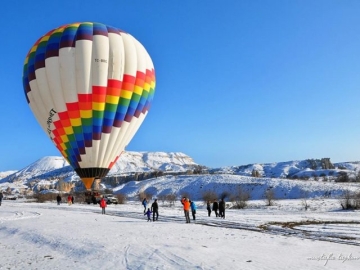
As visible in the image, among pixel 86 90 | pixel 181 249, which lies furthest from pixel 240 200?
pixel 181 249

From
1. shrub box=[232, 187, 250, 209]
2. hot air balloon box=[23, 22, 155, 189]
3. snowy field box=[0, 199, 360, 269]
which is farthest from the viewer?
shrub box=[232, 187, 250, 209]

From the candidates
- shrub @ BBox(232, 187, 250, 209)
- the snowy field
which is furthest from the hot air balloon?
shrub @ BBox(232, 187, 250, 209)

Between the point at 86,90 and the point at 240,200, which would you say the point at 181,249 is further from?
the point at 240,200

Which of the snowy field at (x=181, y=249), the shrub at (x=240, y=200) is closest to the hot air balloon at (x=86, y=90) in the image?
the snowy field at (x=181, y=249)

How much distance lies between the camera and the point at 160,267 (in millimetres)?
9039

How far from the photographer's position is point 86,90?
3022cm

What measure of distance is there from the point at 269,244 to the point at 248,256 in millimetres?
2334

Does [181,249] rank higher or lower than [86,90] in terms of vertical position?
lower

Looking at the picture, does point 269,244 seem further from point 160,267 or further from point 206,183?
point 206,183

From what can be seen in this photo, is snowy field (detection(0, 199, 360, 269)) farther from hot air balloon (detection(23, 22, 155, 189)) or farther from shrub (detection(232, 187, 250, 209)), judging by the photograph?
shrub (detection(232, 187, 250, 209))

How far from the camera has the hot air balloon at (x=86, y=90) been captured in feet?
99.2

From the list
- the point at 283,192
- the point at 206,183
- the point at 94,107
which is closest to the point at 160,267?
the point at 94,107

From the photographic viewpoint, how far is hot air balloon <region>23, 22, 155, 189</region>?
3025 centimetres

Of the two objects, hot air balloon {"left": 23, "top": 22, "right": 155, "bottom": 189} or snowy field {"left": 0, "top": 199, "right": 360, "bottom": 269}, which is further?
hot air balloon {"left": 23, "top": 22, "right": 155, "bottom": 189}
